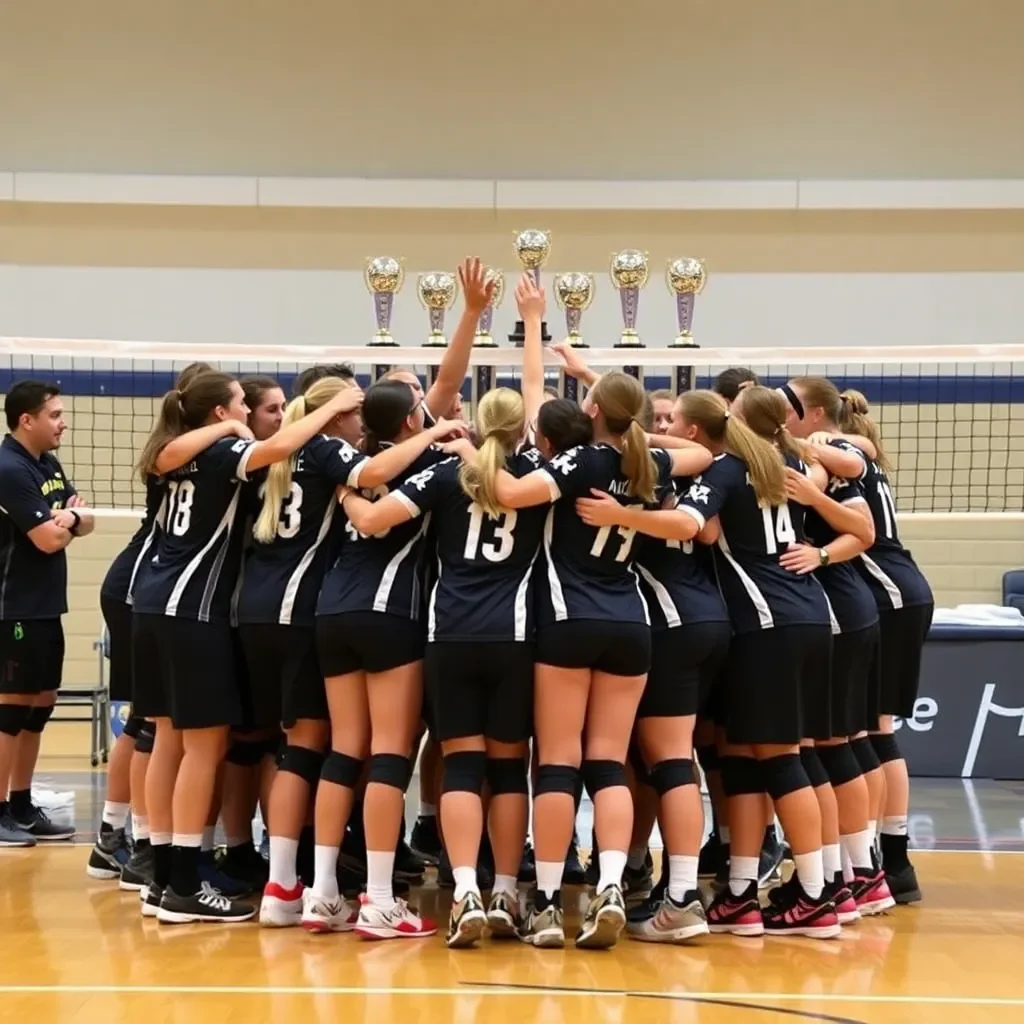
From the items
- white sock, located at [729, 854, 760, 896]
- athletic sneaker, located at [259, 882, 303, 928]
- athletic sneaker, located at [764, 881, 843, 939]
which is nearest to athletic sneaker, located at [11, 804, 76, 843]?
athletic sneaker, located at [259, 882, 303, 928]

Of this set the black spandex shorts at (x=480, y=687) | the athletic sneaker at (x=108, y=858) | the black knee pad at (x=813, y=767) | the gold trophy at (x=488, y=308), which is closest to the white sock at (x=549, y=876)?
the black spandex shorts at (x=480, y=687)

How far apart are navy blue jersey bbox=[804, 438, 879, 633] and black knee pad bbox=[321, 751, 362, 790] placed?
6.33ft

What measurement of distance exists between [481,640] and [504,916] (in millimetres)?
967

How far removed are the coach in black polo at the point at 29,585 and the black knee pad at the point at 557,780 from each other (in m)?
2.87

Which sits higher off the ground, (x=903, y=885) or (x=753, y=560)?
(x=753, y=560)

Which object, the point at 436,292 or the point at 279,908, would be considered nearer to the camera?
the point at 279,908

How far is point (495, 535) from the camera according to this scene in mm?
4602

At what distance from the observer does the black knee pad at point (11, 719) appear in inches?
250

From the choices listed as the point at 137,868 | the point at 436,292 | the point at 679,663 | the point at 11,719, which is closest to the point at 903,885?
the point at 679,663

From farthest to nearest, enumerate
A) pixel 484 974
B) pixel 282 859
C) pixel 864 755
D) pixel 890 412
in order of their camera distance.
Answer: pixel 890 412 → pixel 864 755 → pixel 282 859 → pixel 484 974

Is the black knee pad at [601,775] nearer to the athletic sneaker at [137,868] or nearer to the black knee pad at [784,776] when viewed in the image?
the black knee pad at [784,776]

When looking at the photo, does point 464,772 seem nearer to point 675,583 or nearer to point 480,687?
point 480,687

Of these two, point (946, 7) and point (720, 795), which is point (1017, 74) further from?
point (720, 795)

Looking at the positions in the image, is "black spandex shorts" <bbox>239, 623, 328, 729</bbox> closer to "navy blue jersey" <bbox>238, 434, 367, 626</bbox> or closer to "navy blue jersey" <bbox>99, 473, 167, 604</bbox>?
"navy blue jersey" <bbox>238, 434, 367, 626</bbox>
